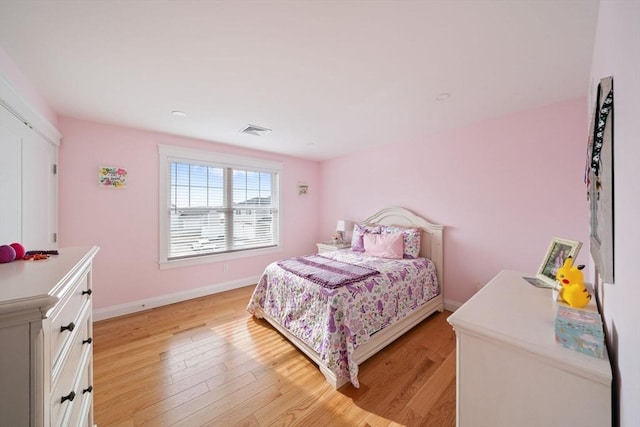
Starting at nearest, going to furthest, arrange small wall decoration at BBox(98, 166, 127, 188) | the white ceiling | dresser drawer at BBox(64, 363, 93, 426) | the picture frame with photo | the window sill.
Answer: dresser drawer at BBox(64, 363, 93, 426) → the white ceiling → the picture frame with photo → small wall decoration at BBox(98, 166, 127, 188) → the window sill

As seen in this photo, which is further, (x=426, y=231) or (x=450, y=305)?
(x=426, y=231)

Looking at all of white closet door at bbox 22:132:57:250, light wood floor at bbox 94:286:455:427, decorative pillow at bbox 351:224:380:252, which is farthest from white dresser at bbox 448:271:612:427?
white closet door at bbox 22:132:57:250

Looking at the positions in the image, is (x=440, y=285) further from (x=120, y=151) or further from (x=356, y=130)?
(x=120, y=151)

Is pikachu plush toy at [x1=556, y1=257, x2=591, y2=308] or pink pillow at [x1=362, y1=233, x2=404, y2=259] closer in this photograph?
pikachu plush toy at [x1=556, y1=257, x2=591, y2=308]

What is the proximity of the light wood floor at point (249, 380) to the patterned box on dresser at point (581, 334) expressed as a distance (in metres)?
1.02

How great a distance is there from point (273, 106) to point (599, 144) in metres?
2.22

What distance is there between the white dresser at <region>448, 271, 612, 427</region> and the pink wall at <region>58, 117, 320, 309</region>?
11.4 feet

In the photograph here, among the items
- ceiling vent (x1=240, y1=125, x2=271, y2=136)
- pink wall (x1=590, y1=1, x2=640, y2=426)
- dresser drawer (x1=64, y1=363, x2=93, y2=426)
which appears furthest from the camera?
ceiling vent (x1=240, y1=125, x2=271, y2=136)

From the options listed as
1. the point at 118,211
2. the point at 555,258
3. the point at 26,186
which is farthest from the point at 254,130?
the point at 555,258

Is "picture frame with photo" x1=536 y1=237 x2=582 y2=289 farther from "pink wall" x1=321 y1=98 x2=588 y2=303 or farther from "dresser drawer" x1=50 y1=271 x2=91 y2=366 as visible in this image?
"dresser drawer" x1=50 y1=271 x2=91 y2=366

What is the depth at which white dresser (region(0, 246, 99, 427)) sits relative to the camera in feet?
1.89

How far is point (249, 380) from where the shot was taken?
1821 millimetres

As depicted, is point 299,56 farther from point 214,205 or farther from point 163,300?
point 163,300

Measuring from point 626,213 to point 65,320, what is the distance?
5.78ft
